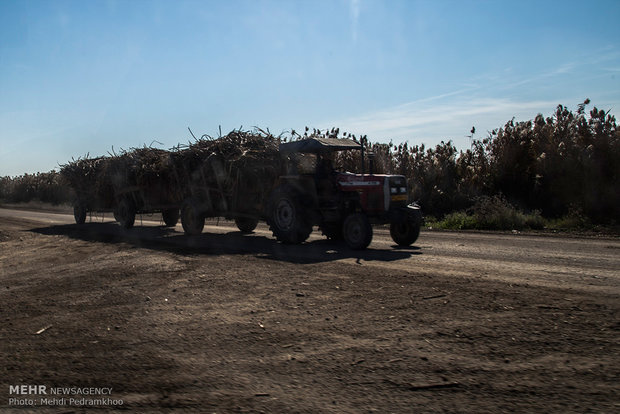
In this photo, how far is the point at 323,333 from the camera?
5156 mm

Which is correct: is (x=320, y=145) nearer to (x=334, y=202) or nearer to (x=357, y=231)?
(x=334, y=202)

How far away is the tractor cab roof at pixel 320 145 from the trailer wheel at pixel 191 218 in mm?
3577

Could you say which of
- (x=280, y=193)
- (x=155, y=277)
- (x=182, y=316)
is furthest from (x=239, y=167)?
(x=182, y=316)

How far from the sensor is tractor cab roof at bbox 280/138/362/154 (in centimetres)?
1188

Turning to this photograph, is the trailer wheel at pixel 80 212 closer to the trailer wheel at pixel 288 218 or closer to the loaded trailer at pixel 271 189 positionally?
the loaded trailer at pixel 271 189

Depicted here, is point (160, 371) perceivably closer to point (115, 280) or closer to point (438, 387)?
point (438, 387)

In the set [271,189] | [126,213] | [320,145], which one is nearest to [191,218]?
[271,189]

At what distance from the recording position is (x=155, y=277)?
827cm

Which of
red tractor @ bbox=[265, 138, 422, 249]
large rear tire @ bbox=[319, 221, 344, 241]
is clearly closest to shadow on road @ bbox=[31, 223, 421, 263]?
large rear tire @ bbox=[319, 221, 344, 241]

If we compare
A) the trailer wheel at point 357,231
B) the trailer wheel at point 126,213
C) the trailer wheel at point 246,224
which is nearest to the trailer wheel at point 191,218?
the trailer wheel at point 246,224

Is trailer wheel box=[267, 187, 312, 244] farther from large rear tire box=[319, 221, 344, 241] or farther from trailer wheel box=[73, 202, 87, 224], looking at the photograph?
trailer wheel box=[73, 202, 87, 224]

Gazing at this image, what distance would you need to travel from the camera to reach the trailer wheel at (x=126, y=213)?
1742cm

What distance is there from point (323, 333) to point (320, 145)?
7158 mm

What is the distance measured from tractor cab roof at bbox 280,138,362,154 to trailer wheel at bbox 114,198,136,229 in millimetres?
7311
